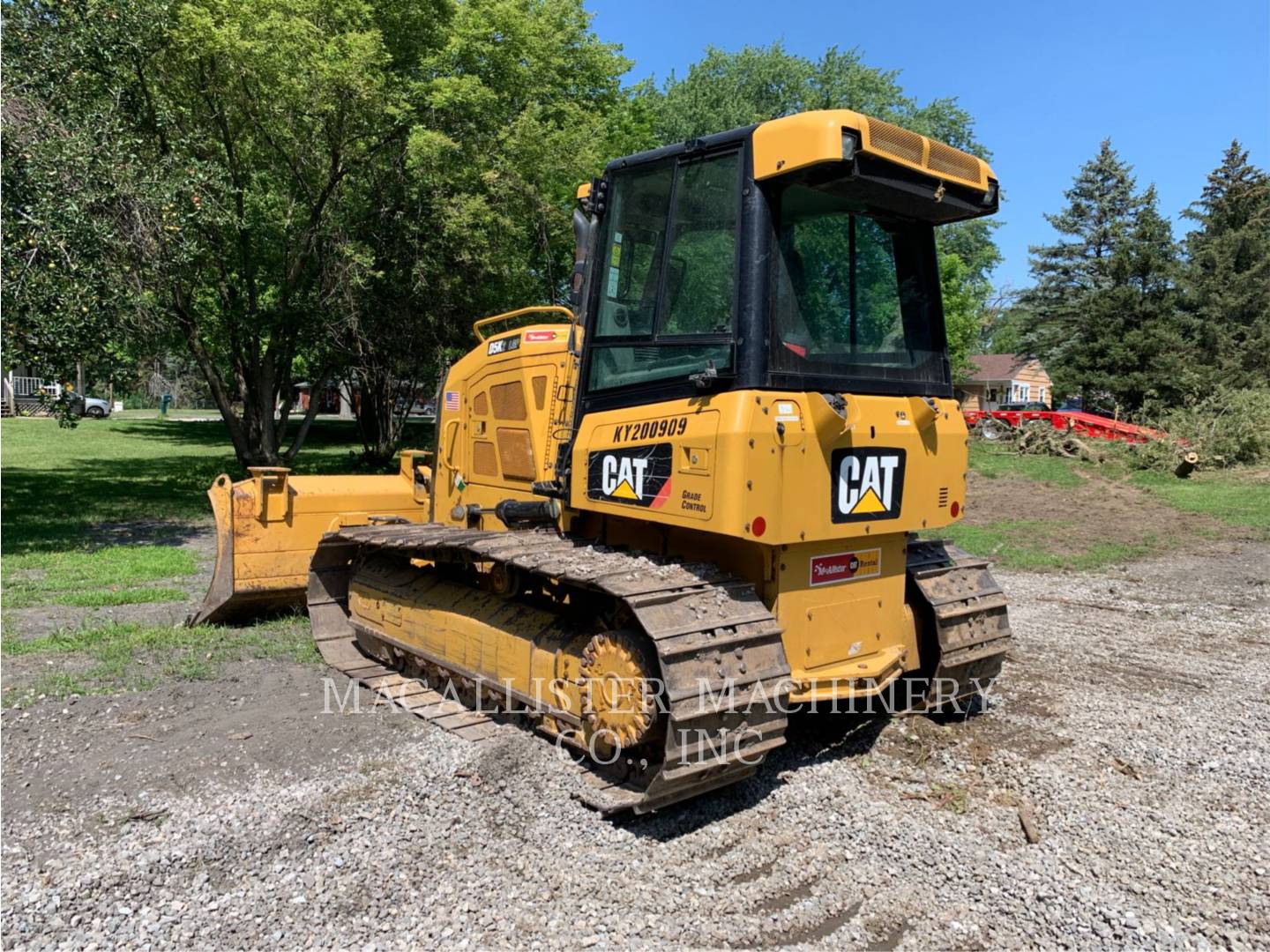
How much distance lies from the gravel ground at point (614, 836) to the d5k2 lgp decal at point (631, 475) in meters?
1.45

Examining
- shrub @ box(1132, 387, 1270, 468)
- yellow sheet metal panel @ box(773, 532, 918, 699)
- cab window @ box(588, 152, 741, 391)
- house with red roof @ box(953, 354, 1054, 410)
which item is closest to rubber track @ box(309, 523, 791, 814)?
yellow sheet metal panel @ box(773, 532, 918, 699)

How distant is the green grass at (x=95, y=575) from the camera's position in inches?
325

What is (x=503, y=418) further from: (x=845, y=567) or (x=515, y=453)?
(x=845, y=567)

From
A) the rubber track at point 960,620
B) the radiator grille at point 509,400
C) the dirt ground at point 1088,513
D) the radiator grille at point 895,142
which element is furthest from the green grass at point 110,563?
the dirt ground at point 1088,513

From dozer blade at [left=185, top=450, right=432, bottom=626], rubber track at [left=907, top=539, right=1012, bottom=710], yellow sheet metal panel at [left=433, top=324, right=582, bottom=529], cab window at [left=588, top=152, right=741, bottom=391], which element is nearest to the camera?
cab window at [left=588, top=152, right=741, bottom=391]

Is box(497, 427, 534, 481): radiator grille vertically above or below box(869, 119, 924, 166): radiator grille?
below

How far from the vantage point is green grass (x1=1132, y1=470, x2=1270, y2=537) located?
1473 cm

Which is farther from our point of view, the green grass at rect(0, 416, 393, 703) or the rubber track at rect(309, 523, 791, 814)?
the green grass at rect(0, 416, 393, 703)

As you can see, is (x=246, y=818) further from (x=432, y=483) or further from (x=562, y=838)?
(x=432, y=483)

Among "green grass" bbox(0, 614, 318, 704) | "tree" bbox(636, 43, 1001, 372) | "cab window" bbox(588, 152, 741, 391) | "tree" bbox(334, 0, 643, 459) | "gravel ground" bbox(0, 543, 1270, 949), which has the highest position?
"tree" bbox(636, 43, 1001, 372)

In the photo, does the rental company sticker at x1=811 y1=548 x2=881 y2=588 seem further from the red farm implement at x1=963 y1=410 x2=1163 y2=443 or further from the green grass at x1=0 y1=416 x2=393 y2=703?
the red farm implement at x1=963 y1=410 x2=1163 y2=443

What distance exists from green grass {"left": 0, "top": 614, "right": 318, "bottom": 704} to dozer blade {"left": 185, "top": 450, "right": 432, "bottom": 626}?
241 millimetres

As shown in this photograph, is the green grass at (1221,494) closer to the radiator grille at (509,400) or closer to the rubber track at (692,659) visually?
the radiator grille at (509,400)

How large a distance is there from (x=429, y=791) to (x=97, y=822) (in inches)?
57.1
